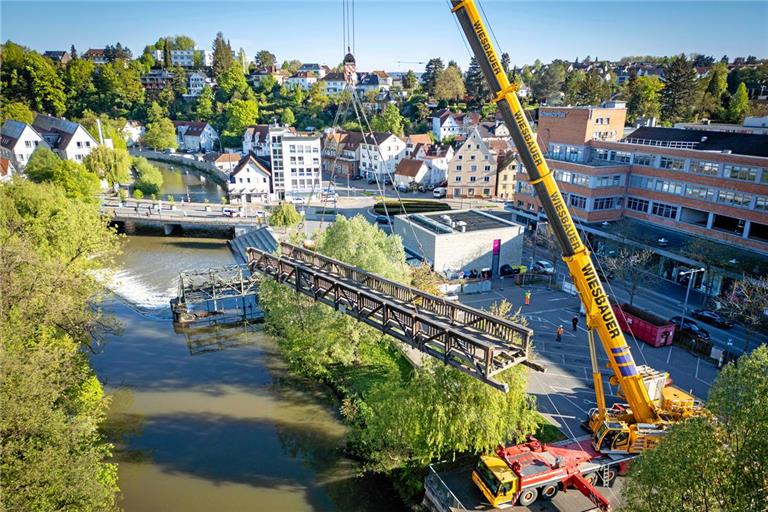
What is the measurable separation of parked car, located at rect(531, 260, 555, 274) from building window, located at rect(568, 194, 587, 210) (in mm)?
6333

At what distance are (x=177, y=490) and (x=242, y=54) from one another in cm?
16363

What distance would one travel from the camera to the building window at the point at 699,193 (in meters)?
34.8

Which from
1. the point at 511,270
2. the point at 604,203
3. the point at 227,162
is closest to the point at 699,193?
the point at 604,203

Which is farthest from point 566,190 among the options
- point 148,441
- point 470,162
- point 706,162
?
point 148,441

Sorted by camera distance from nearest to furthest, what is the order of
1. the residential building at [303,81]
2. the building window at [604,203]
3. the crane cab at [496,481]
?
the crane cab at [496,481]
the building window at [604,203]
the residential building at [303,81]

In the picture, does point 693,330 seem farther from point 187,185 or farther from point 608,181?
point 187,185

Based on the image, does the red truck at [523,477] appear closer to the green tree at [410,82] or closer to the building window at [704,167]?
the building window at [704,167]

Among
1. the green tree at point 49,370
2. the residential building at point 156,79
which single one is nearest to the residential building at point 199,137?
the residential building at point 156,79

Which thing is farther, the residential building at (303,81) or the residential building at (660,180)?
the residential building at (303,81)

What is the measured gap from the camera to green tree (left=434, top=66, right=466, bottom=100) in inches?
3974

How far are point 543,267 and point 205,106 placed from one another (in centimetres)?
9162

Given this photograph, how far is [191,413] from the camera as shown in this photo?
20875 mm

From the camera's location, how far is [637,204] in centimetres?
4062

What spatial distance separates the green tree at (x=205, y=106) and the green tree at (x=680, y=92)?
3419 inches
